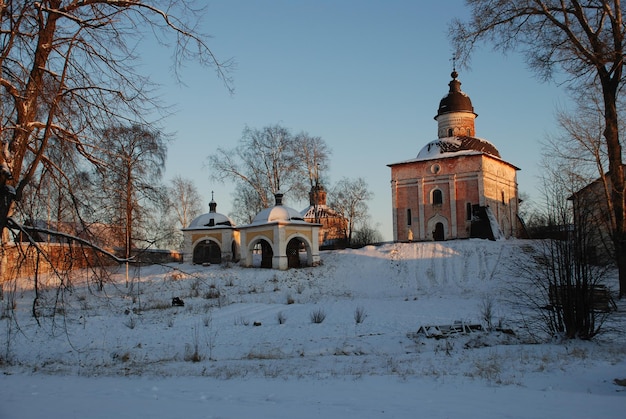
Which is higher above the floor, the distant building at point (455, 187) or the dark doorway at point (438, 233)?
the distant building at point (455, 187)

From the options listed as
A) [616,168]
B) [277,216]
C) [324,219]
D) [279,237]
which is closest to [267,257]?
[279,237]

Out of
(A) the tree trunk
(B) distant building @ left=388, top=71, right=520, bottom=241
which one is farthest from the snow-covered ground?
(B) distant building @ left=388, top=71, right=520, bottom=241

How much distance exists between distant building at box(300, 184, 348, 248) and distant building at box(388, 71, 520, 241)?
6567mm

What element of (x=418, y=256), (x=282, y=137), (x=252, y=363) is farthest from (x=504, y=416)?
(x=282, y=137)

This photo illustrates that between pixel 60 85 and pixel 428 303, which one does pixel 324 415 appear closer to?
pixel 60 85

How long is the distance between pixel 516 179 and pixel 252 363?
113 feet

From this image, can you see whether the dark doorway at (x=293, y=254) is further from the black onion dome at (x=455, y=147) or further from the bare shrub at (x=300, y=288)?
the black onion dome at (x=455, y=147)

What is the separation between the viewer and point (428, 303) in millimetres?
19156

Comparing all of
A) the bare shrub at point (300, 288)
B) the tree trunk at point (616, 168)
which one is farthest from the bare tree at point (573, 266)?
the bare shrub at point (300, 288)

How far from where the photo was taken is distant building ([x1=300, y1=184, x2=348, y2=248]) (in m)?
41.0

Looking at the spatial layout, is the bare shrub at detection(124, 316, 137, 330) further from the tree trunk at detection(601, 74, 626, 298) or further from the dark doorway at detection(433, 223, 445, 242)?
the dark doorway at detection(433, 223, 445, 242)

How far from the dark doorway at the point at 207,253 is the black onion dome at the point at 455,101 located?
61.4ft

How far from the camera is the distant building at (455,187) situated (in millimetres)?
33844

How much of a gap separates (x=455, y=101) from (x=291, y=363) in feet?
106
